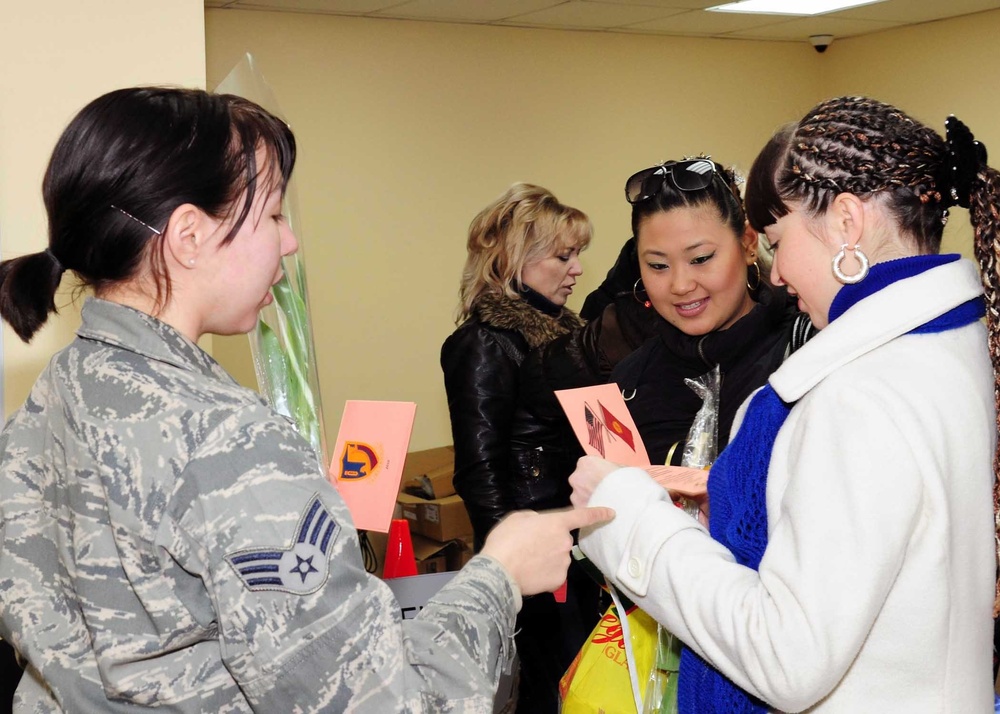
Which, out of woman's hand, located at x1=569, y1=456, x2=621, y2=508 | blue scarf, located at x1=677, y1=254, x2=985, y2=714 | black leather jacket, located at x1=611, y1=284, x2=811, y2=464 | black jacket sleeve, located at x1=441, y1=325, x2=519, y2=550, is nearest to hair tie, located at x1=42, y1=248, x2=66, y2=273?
woman's hand, located at x1=569, y1=456, x2=621, y2=508

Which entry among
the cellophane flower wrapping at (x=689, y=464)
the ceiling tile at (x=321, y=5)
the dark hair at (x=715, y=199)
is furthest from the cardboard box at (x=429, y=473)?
the cellophane flower wrapping at (x=689, y=464)

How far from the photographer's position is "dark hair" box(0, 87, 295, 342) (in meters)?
0.97

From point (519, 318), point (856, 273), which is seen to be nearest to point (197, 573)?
point (856, 273)

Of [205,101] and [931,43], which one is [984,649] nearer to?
[205,101]

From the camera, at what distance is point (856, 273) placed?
3.99ft

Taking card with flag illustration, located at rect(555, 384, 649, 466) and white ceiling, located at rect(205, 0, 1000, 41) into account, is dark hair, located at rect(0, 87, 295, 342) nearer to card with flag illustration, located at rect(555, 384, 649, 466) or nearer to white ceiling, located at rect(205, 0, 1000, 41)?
card with flag illustration, located at rect(555, 384, 649, 466)

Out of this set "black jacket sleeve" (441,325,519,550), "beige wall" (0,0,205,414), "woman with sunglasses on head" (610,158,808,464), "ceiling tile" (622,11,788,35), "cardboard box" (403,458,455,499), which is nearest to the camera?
"beige wall" (0,0,205,414)

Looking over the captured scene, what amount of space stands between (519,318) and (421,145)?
2392 mm

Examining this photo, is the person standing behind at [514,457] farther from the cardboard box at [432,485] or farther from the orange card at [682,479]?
the cardboard box at [432,485]

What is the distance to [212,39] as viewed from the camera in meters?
4.53

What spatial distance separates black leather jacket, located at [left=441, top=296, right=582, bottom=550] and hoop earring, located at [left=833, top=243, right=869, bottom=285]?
5.46ft

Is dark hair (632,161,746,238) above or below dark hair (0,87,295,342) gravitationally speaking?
above

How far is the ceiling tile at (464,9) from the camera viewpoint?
4633 mm

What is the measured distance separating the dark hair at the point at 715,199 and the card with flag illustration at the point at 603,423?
2.16 feet
